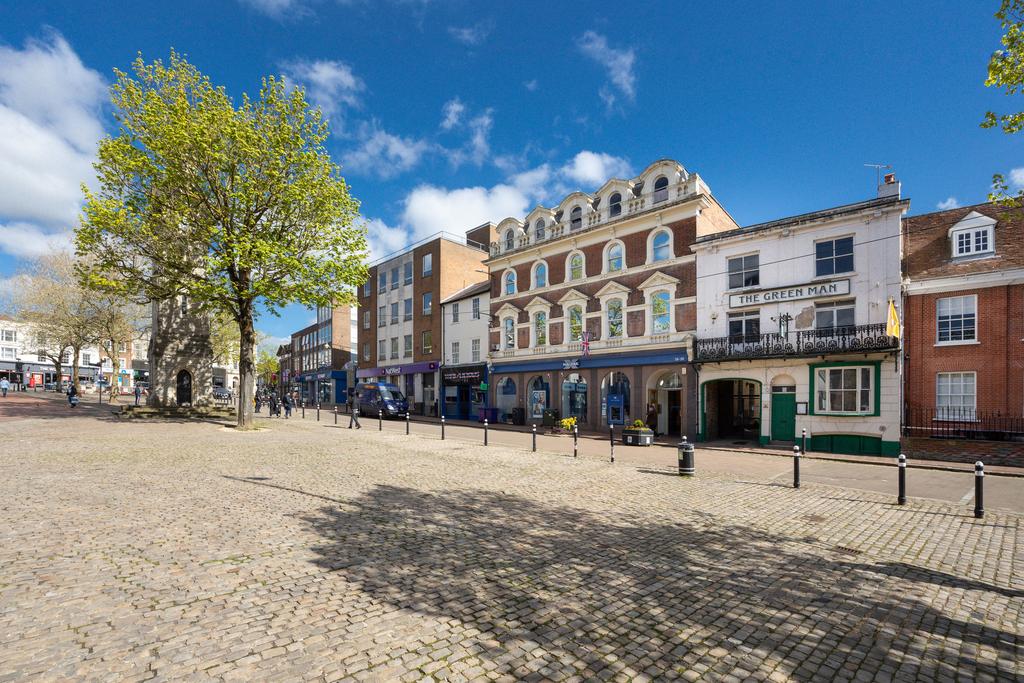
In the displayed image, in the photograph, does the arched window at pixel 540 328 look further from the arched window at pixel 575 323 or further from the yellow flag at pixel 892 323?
the yellow flag at pixel 892 323

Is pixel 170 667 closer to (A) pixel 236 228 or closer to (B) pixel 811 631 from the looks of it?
(B) pixel 811 631

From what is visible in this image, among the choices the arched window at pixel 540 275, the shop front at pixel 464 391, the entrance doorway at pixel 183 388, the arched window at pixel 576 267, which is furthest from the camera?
the shop front at pixel 464 391

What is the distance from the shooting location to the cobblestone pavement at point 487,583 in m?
3.71

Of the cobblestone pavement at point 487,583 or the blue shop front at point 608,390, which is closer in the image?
the cobblestone pavement at point 487,583

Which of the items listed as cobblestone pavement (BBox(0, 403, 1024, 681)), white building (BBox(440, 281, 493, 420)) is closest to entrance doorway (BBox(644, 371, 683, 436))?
white building (BBox(440, 281, 493, 420))

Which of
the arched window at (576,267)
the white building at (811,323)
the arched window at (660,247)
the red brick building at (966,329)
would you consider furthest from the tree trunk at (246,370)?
the red brick building at (966,329)

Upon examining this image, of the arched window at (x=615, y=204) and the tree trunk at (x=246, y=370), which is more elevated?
the arched window at (x=615, y=204)

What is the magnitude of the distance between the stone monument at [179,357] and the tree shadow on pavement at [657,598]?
90.7 ft

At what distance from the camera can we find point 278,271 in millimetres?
21219

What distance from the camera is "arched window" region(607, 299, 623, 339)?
25.4m

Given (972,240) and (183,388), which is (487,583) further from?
(183,388)

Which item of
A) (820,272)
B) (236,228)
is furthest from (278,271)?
(820,272)

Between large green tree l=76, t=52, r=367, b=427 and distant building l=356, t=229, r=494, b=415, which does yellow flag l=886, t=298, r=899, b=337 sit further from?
distant building l=356, t=229, r=494, b=415

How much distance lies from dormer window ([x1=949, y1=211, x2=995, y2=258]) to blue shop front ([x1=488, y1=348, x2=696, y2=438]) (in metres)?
11.1
